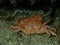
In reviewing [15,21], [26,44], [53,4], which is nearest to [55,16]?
[53,4]

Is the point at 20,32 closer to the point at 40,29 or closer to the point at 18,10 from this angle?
the point at 40,29

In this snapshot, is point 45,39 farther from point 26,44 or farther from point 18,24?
point 18,24

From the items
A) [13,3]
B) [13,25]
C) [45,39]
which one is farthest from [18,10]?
[45,39]

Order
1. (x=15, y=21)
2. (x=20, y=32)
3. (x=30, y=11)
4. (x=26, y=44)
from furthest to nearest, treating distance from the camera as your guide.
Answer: (x=30, y=11), (x=15, y=21), (x=20, y=32), (x=26, y=44)

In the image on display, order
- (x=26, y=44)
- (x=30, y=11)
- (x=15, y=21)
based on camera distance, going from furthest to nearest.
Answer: (x=30, y=11) < (x=15, y=21) < (x=26, y=44)

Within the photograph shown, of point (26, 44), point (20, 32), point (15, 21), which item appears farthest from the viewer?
point (15, 21)

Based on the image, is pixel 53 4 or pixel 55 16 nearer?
pixel 55 16
